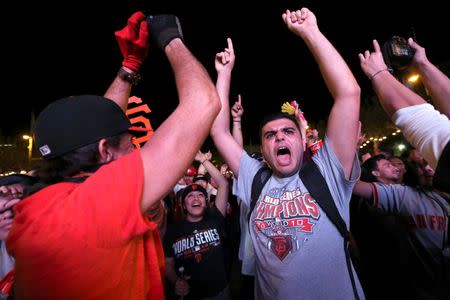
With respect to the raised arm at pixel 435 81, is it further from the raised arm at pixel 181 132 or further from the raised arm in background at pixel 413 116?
the raised arm at pixel 181 132

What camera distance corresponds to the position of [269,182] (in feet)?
8.57

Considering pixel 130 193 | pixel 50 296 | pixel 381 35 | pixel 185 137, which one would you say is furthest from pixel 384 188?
pixel 381 35

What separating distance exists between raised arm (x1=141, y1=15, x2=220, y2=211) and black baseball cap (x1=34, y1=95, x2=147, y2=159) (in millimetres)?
342

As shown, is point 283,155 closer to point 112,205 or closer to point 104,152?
point 104,152

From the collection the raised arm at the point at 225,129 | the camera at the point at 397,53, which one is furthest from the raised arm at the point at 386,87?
the raised arm at the point at 225,129

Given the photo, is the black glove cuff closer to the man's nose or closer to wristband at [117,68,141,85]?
wristband at [117,68,141,85]

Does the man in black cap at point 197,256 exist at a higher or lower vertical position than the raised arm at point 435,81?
lower

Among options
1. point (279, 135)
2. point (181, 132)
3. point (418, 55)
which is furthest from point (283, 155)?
point (181, 132)

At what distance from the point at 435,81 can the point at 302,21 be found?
1.06m

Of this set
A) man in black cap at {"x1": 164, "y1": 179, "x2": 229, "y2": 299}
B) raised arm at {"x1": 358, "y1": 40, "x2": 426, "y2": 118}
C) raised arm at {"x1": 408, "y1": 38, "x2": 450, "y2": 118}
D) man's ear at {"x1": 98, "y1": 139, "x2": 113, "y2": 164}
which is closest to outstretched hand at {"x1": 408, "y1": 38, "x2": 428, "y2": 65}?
raised arm at {"x1": 408, "y1": 38, "x2": 450, "y2": 118}

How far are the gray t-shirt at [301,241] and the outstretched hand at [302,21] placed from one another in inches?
35.5

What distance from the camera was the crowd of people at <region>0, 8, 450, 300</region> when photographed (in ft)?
3.92

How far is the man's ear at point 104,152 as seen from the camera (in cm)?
150

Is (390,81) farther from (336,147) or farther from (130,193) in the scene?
(130,193)
